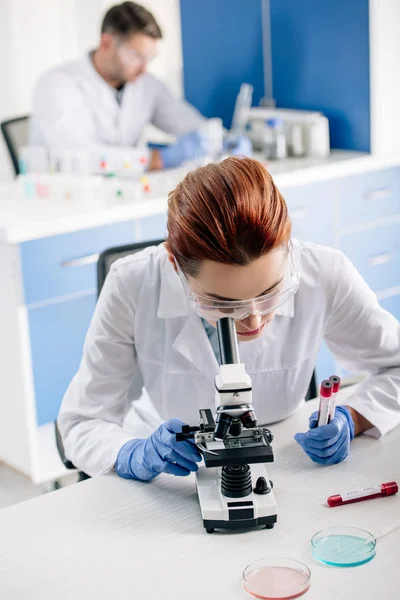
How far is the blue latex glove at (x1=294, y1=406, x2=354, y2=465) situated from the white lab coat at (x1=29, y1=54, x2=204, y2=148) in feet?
8.59

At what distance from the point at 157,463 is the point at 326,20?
2.93 metres

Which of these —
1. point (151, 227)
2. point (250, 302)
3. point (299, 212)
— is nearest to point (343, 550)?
point (250, 302)

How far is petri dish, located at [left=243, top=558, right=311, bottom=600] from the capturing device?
1.24 metres

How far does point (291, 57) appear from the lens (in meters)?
4.19

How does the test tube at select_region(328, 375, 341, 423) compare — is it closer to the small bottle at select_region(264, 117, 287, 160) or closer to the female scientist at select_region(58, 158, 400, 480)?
the female scientist at select_region(58, 158, 400, 480)

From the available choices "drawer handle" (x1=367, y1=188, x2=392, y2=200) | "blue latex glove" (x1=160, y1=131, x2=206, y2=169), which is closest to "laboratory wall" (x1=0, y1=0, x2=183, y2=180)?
"blue latex glove" (x1=160, y1=131, x2=206, y2=169)

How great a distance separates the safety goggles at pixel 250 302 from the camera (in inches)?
58.7

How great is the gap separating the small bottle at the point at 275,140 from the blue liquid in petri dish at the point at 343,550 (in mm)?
2852

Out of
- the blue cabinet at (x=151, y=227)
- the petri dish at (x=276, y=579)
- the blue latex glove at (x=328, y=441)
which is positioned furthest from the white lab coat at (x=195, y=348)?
the blue cabinet at (x=151, y=227)

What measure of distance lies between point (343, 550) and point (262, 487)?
18 cm

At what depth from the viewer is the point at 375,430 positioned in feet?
5.62

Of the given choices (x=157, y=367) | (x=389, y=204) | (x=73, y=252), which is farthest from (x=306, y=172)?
(x=157, y=367)

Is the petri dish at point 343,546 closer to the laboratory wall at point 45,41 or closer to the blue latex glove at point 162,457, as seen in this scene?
the blue latex glove at point 162,457

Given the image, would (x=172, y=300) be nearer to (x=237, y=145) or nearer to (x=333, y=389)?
(x=333, y=389)
